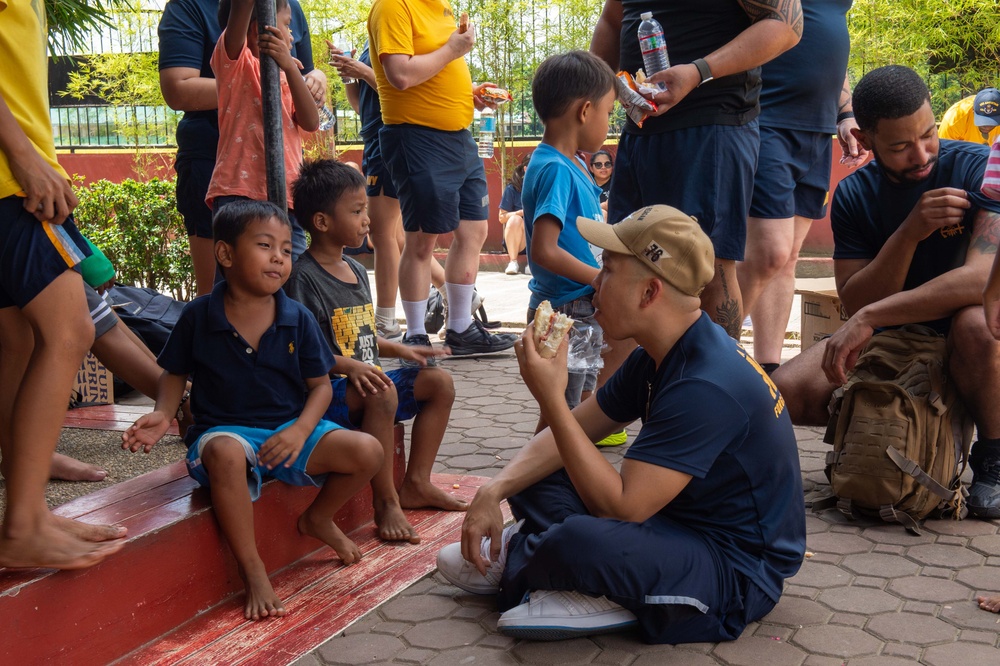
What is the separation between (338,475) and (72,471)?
898 mm

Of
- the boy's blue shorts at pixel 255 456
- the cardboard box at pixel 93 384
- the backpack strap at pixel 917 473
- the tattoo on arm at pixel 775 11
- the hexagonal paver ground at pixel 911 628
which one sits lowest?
the hexagonal paver ground at pixel 911 628

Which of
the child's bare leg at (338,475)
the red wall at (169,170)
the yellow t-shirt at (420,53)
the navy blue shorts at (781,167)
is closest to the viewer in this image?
the child's bare leg at (338,475)

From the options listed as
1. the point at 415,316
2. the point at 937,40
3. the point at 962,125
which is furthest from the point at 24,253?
the point at 937,40

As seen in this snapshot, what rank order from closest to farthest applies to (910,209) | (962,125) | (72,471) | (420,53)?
1. (72,471)
2. (910,209)
3. (420,53)
4. (962,125)

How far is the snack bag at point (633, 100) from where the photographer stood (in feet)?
13.0

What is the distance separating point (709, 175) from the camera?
4.07m

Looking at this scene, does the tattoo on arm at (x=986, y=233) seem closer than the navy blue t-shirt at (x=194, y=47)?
Yes

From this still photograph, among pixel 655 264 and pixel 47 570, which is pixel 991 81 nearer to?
pixel 655 264

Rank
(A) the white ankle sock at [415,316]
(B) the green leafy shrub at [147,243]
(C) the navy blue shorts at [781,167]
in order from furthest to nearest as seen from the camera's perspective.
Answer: (B) the green leafy shrub at [147,243], (A) the white ankle sock at [415,316], (C) the navy blue shorts at [781,167]

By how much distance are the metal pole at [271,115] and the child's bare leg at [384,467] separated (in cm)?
73

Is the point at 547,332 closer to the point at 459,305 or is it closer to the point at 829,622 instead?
the point at 829,622

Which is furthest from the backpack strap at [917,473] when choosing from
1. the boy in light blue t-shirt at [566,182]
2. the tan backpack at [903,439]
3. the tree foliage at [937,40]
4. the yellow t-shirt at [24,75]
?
the tree foliage at [937,40]

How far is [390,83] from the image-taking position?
5.78 meters

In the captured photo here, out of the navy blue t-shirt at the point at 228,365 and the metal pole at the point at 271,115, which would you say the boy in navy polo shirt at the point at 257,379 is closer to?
the navy blue t-shirt at the point at 228,365
